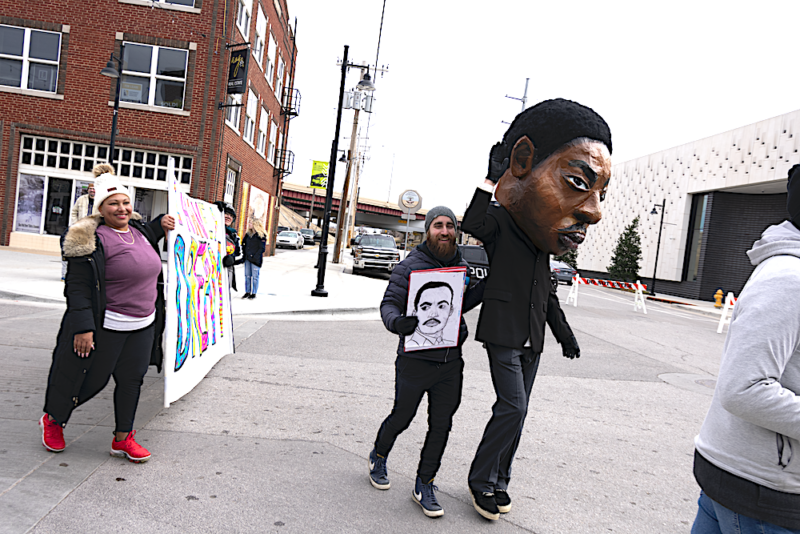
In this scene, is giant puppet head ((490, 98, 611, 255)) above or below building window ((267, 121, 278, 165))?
below

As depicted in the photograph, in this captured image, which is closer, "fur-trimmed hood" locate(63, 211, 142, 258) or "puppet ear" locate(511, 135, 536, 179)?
"puppet ear" locate(511, 135, 536, 179)

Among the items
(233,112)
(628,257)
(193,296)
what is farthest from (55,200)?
(628,257)

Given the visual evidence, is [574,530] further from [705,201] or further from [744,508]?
[705,201]

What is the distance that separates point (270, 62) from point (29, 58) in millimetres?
9865

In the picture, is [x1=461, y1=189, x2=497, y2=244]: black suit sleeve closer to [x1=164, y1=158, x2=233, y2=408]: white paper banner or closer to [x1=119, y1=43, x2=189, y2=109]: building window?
[x1=164, y1=158, x2=233, y2=408]: white paper banner

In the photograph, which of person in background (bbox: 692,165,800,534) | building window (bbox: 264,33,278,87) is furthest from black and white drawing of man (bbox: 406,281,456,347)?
building window (bbox: 264,33,278,87)

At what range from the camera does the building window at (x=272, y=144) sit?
28.2m

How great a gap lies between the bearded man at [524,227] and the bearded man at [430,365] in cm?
21

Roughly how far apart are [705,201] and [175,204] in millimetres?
37550

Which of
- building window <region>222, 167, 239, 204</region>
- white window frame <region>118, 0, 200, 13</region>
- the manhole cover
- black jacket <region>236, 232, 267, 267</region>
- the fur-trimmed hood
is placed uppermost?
white window frame <region>118, 0, 200, 13</region>

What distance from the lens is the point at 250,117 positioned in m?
23.3

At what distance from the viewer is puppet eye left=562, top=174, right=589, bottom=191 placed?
3.19m

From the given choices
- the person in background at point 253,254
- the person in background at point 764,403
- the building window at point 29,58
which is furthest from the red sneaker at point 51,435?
the building window at point 29,58

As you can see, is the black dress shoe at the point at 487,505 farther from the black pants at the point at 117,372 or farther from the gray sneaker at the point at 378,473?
the black pants at the point at 117,372
